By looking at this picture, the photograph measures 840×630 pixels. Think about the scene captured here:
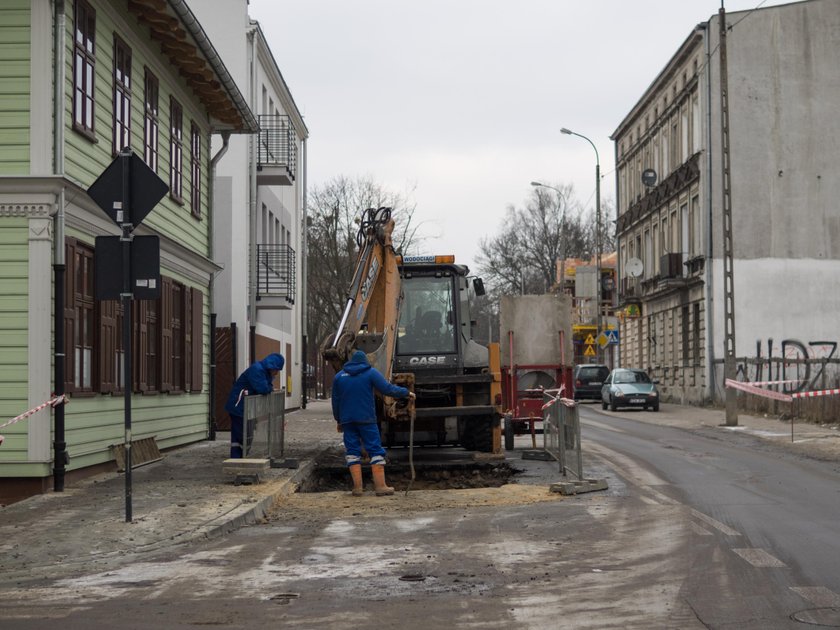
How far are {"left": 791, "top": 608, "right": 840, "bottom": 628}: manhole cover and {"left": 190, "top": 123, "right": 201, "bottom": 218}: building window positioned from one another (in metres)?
17.0

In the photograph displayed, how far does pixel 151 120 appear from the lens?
19.6m

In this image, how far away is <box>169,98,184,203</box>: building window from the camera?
21062 millimetres

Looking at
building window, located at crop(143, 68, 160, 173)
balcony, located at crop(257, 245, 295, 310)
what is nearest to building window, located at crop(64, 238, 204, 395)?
building window, located at crop(143, 68, 160, 173)

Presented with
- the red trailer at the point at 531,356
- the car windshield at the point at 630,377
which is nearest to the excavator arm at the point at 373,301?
the red trailer at the point at 531,356

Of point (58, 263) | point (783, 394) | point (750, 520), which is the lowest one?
point (750, 520)

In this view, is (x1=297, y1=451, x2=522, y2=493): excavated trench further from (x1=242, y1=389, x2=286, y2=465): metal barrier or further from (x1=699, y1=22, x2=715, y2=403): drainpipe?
(x1=699, y1=22, x2=715, y2=403): drainpipe

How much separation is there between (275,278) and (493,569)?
27082 mm

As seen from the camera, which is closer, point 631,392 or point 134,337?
point 134,337

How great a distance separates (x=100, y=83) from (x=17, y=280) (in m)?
3.44

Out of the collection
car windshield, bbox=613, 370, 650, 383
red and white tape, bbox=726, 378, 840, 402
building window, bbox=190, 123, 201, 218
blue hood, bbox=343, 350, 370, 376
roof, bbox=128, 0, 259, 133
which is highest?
roof, bbox=128, 0, 259, 133

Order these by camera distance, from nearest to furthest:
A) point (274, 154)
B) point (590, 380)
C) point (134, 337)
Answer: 1. point (134, 337)
2. point (274, 154)
3. point (590, 380)

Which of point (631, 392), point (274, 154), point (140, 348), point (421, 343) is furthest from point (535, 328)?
point (631, 392)

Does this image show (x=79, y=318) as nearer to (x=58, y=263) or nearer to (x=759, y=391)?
(x=58, y=263)

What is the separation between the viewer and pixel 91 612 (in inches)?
303
